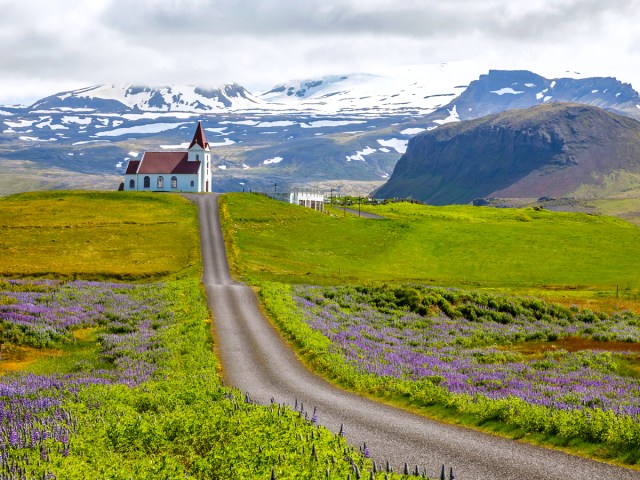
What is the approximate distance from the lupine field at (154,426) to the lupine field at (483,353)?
6669 millimetres

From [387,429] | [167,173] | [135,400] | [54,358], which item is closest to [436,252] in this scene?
[54,358]

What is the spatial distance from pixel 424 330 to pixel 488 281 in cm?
4719

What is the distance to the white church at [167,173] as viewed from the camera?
595 ft

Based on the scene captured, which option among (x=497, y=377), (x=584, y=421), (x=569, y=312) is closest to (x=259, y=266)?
(x=569, y=312)

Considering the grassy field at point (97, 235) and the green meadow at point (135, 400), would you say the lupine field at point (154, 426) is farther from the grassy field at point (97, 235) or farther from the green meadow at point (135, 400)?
the grassy field at point (97, 235)

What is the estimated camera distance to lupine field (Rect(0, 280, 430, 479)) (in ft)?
58.3

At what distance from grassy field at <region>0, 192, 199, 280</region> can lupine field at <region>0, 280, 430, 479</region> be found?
4111 cm

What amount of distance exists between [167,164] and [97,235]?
8318cm

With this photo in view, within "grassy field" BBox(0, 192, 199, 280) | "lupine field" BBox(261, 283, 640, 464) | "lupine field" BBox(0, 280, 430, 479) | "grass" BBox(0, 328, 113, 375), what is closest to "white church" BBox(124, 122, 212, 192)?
"grassy field" BBox(0, 192, 199, 280)

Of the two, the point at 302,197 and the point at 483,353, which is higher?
the point at 302,197

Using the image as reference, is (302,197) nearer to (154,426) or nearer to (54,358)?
(54,358)

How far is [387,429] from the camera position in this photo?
24.7m

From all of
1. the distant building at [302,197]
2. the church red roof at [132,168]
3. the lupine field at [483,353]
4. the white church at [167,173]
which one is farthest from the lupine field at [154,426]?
the church red roof at [132,168]

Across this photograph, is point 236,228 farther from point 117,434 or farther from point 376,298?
point 117,434
